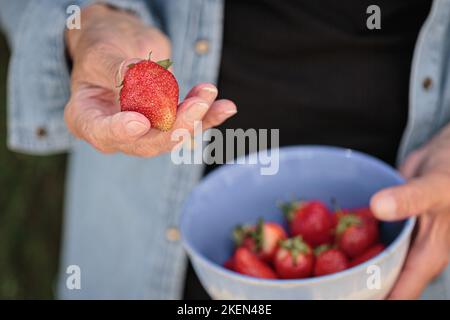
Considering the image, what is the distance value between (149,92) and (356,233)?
388mm

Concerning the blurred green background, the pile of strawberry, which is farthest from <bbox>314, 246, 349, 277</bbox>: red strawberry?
the blurred green background

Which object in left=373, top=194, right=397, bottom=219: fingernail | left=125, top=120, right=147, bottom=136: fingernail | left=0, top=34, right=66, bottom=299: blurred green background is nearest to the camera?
left=125, top=120, right=147, bottom=136: fingernail

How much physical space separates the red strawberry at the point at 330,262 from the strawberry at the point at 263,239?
7 centimetres

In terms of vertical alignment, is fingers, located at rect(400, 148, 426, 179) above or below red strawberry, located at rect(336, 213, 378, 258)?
above

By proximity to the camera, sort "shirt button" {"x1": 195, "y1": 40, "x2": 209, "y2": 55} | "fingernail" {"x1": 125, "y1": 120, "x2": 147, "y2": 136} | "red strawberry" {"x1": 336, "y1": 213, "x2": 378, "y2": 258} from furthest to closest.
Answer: "shirt button" {"x1": 195, "y1": 40, "x2": 209, "y2": 55}
"red strawberry" {"x1": 336, "y1": 213, "x2": 378, "y2": 258}
"fingernail" {"x1": 125, "y1": 120, "x2": 147, "y2": 136}

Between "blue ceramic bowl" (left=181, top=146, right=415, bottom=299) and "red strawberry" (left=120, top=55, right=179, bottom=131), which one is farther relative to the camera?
"blue ceramic bowl" (left=181, top=146, right=415, bottom=299)

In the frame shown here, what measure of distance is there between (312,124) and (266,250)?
240 millimetres

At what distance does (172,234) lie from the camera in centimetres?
113

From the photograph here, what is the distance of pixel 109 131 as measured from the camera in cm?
71

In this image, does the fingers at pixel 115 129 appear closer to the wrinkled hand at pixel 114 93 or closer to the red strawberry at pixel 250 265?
the wrinkled hand at pixel 114 93

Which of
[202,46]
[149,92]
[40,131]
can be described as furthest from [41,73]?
[149,92]

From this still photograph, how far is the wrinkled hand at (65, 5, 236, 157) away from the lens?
2.24 ft

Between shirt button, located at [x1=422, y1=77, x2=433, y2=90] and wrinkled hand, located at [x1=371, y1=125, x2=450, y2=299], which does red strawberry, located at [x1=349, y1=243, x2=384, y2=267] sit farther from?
shirt button, located at [x1=422, y1=77, x2=433, y2=90]

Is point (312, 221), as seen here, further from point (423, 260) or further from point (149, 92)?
point (149, 92)
